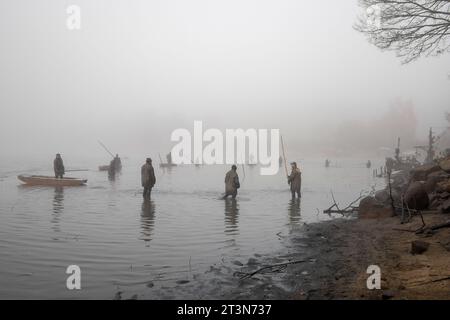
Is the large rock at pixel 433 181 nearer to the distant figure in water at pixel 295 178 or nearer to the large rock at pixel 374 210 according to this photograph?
the large rock at pixel 374 210

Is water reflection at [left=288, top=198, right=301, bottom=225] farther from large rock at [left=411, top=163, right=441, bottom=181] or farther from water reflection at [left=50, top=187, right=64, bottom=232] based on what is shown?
water reflection at [left=50, top=187, right=64, bottom=232]

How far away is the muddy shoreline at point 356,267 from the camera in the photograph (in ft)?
18.8

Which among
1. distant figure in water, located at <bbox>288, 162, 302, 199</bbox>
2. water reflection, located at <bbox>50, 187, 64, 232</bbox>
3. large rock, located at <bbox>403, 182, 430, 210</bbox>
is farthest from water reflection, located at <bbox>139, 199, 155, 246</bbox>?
large rock, located at <bbox>403, 182, 430, 210</bbox>

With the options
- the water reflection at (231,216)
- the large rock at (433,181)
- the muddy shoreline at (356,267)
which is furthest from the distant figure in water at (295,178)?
the muddy shoreline at (356,267)

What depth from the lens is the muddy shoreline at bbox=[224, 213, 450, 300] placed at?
18.8 feet

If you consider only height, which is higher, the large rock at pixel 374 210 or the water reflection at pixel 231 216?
the large rock at pixel 374 210

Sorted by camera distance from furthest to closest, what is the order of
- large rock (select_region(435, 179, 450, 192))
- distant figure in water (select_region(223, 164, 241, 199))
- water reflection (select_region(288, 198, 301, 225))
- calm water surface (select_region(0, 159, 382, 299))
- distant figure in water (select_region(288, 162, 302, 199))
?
distant figure in water (select_region(288, 162, 302, 199))
distant figure in water (select_region(223, 164, 241, 199))
water reflection (select_region(288, 198, 301, 225))
large rock (select_region(435, 179, 450, 192))
calm water surface (select_region(0, 159, 382, 299))

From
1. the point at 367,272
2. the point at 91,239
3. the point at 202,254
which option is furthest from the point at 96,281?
the point at 367,272

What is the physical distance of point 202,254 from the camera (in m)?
9.20

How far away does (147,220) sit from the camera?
13570 millimetres

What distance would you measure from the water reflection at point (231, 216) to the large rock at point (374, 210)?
457 cm

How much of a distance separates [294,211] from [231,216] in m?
3.50

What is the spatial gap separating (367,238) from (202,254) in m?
4.44

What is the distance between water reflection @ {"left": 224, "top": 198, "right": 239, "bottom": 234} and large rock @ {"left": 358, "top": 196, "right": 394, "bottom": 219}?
15.0 ft
